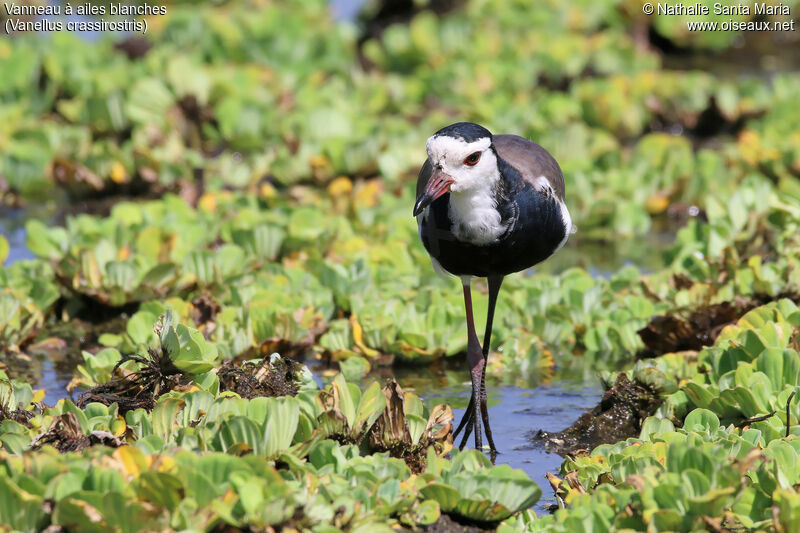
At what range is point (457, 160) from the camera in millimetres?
4207

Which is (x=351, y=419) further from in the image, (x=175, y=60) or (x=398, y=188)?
(x=175, y=60)

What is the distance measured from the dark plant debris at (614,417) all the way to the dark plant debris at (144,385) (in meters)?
1.55

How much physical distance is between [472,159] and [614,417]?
1286 millimetres

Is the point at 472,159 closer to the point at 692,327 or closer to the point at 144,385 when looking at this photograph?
the point at 144,385

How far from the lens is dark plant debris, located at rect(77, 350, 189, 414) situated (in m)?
4.23

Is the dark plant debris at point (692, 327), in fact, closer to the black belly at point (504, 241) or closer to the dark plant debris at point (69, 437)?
the black belly at point (504, 241)

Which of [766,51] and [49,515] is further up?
[766,51]

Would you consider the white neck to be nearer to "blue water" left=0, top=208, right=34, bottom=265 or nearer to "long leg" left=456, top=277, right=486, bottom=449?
"long leg" left=456, top=277, right=486, bottom=449

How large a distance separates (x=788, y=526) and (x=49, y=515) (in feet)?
7.09

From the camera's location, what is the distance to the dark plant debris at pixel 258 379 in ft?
14.3

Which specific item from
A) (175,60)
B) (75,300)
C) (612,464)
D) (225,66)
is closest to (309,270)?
(75,300)

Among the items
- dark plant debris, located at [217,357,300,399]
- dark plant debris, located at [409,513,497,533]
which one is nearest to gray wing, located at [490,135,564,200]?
dark plant debris, located at [217,357,300,399]

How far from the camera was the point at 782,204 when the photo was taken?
6555 mm

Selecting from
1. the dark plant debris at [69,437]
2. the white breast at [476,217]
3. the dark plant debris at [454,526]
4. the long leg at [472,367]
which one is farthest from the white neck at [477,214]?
the dark plant debris at [69,437]
